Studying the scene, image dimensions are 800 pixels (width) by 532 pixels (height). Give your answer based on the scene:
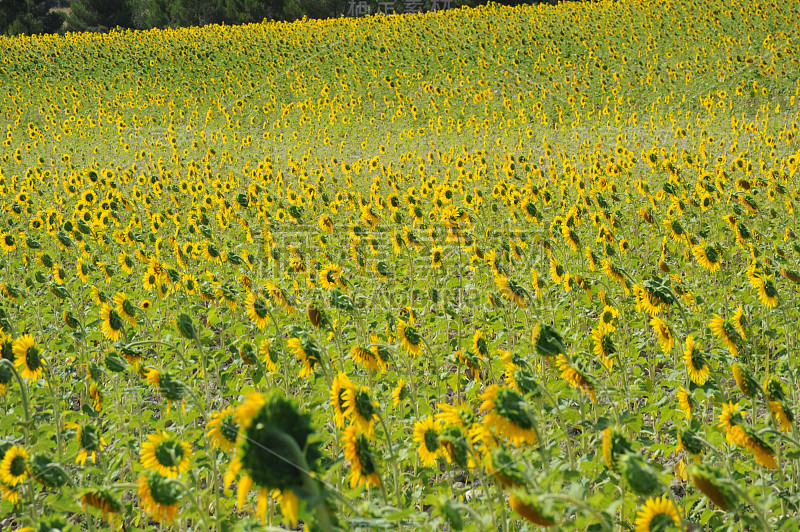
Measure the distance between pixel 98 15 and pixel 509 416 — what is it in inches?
1729

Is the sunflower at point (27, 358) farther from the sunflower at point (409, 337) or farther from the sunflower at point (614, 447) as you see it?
the sunflower at point (614, 447)

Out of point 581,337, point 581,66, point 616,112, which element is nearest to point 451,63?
point 581,66

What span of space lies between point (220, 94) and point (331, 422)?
1831 cm

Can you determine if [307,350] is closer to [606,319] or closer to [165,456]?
[165,456]

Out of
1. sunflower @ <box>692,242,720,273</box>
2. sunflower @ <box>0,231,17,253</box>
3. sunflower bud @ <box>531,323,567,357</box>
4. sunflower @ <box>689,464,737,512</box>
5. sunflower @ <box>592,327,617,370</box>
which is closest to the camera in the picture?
sunflower @ <box>689,464,737,512</box>

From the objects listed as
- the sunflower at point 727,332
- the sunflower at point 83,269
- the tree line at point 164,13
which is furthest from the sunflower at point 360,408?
the tree line at point 164,13

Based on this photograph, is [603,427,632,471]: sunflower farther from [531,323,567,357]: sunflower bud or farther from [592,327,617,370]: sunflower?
[592,327,617,370]: sunflower

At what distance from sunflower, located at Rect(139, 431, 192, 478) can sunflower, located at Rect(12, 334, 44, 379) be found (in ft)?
2.79

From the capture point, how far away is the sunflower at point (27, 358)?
2511mm

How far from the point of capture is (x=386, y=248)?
551 centimetres

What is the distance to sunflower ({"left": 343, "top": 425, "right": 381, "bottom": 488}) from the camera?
1.66m

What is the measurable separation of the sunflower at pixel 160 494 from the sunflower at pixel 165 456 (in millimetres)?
114

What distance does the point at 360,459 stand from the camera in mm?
1671

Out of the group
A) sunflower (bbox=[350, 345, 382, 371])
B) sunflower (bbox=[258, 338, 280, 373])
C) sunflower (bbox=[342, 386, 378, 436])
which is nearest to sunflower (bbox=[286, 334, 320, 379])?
sunflower (bbox=[350, 345, 382, 371])
